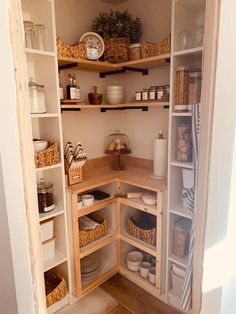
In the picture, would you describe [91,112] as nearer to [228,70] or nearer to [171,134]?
[171,134]

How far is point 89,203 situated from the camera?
180cm

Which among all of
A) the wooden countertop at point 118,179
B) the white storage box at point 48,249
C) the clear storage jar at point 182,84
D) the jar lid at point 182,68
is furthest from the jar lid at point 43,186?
the jar lid at point 182,68

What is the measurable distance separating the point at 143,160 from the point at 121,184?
331 mm

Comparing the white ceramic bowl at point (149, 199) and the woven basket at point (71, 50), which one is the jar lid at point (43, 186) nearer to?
the white ceramic bowl at point (149, 199)

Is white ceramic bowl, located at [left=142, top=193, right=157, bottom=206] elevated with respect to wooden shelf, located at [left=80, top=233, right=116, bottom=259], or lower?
elevated

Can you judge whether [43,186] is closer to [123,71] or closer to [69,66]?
[69,66]

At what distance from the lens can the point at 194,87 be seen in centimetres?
146

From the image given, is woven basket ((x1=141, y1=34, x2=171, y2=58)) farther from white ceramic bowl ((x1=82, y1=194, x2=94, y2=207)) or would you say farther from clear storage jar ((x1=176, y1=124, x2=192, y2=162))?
white ceramic bowl ((x1=82, y1=194, x2=94, y2=207))

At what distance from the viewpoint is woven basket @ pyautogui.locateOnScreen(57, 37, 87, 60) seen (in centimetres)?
154

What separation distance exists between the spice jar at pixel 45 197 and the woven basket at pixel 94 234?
344mm

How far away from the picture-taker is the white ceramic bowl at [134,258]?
201cm

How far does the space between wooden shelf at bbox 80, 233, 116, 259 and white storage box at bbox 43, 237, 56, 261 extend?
0.21m

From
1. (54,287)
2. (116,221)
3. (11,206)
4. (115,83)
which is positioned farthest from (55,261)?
(115,83)

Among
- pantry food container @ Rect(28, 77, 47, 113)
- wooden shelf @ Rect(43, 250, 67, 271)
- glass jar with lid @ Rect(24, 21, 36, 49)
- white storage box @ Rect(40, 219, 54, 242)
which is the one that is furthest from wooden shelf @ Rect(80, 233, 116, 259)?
glass jar with lid @ Rect(24, 21, 36, 49)
